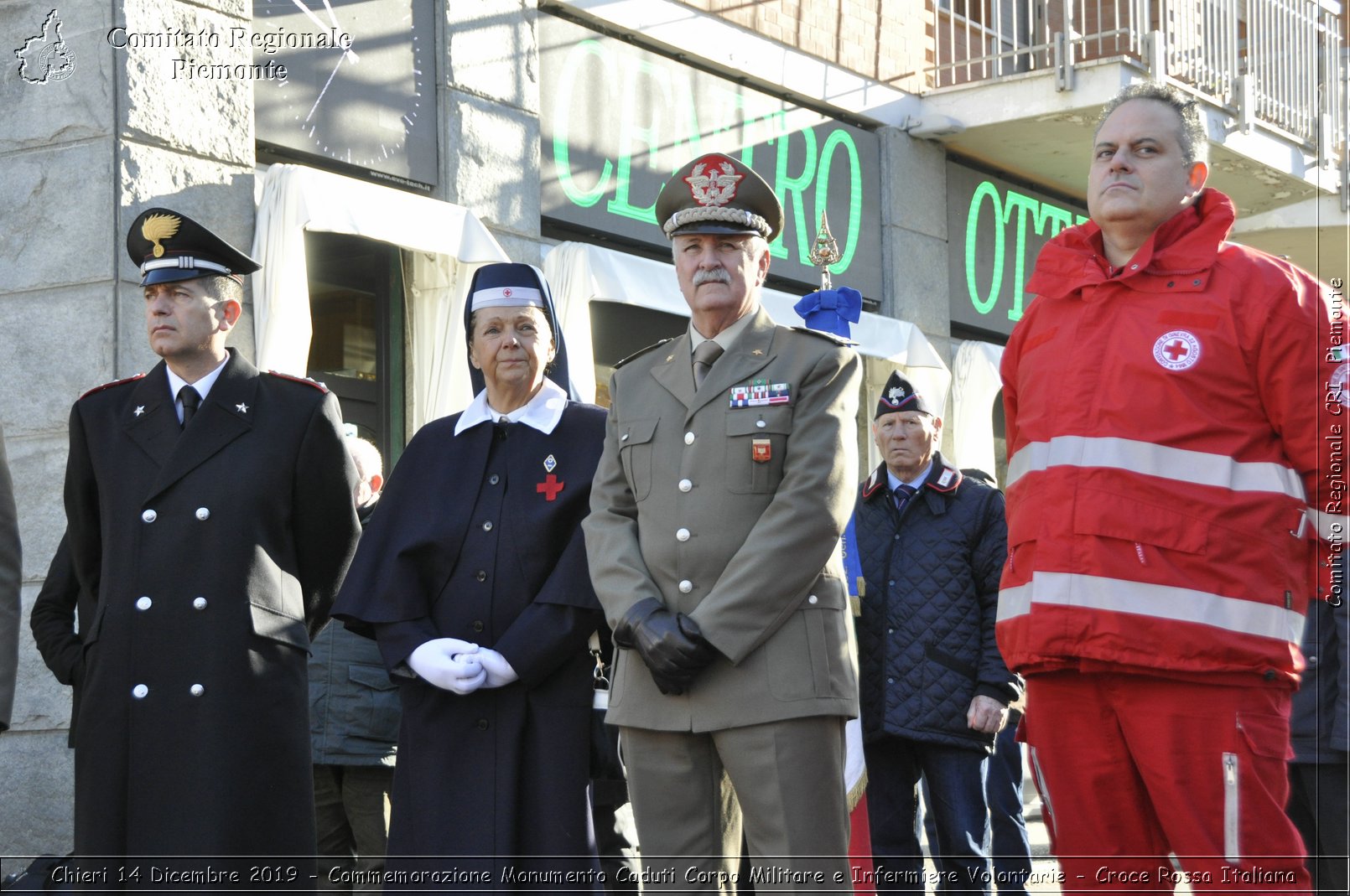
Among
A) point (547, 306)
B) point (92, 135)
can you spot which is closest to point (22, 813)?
point (92, 135)

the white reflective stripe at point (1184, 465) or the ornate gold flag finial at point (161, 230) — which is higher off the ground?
the ornate gold flag finial at point (161, 230)

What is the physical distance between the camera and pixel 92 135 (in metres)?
7.55

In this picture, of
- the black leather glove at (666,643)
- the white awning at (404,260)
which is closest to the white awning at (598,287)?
the white awning at (404,260)

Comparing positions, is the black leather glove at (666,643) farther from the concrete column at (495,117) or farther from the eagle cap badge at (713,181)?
the concrete column at (495,117)

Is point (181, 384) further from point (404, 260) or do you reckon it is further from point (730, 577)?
point (404, 260)

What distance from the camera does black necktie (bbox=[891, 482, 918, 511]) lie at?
6613 millimetres

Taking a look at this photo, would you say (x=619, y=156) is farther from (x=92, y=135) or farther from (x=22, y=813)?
(x=22, y=813)

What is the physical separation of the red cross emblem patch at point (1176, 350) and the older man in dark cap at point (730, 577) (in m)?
0.90

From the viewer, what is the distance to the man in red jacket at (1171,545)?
12.0ft

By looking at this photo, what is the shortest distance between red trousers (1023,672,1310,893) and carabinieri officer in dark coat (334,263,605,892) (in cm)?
140

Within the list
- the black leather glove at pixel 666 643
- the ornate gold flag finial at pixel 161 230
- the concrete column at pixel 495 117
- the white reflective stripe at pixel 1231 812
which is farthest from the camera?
the concrete column at pixel 495 117

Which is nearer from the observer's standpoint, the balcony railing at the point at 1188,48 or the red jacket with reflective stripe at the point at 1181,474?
the red jacket with reflective stripe at the point at 1181,474

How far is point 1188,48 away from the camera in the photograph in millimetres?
13844

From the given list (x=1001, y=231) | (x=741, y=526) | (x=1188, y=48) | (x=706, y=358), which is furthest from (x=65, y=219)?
(x=1188, y=48)
